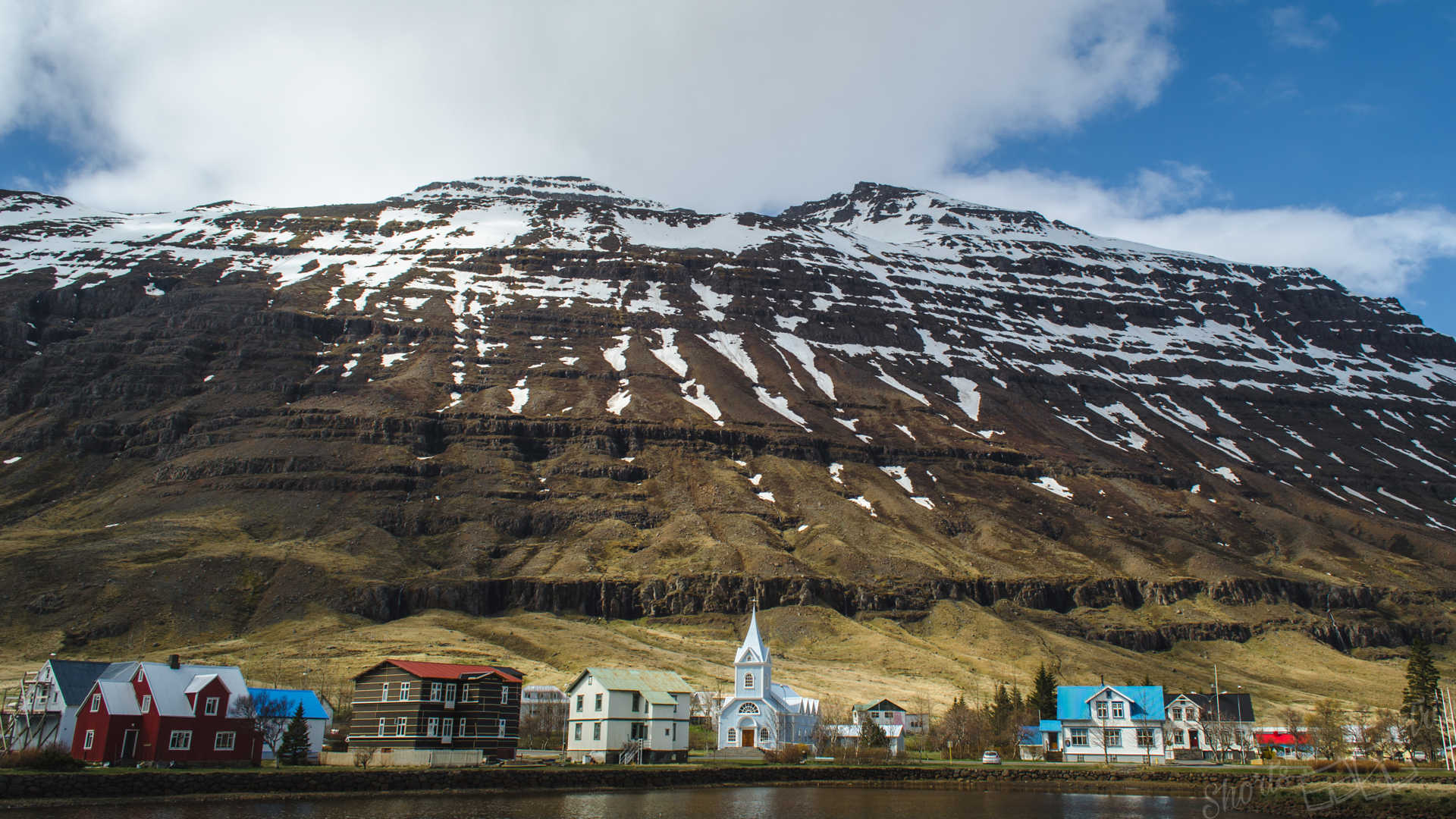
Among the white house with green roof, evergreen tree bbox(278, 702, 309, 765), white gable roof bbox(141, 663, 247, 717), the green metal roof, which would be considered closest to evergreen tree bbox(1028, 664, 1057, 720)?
the green metal roof

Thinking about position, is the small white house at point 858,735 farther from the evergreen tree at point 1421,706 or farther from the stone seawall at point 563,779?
the evergreen tree at point 1421,706

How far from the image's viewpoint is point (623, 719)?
7700 centimetres

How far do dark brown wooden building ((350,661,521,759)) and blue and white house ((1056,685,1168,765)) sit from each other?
48.6 metres

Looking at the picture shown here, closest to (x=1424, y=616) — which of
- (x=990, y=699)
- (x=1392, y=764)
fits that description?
(x=990, y=699)

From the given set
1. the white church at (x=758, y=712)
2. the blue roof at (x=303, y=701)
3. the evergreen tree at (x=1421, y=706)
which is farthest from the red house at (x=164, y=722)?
the evergreen tree at (x=1421, y=706)

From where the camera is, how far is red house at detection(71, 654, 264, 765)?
6341 centimetres

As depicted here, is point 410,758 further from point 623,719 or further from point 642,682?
point 642,682

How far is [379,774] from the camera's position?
62656 millimetres

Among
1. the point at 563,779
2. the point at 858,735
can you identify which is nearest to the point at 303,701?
the point at 563,779

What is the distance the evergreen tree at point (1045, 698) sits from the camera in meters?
97.0

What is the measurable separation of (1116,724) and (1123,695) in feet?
8.67

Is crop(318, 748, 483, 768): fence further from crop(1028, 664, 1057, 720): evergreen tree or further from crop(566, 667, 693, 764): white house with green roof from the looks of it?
crop(1028, 664, 1057, 720): evergreen tree

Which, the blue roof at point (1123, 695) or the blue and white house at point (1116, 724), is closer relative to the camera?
the blue and white house at point (1116, 724)

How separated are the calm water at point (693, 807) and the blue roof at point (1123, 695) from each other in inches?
928
